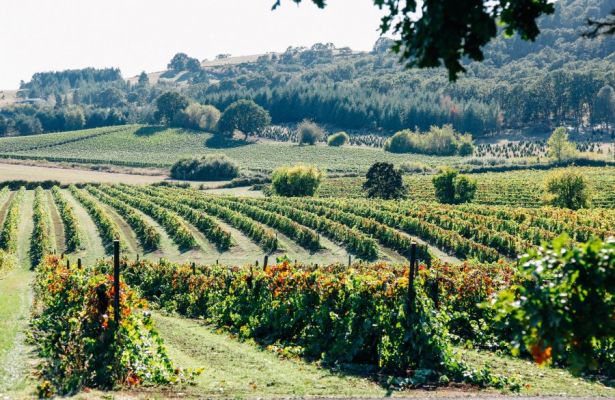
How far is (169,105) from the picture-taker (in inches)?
7047

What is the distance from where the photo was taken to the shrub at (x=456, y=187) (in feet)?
236

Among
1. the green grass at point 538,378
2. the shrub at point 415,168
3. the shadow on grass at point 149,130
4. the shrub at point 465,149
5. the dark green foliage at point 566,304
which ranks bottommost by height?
the shrub at point 415,168

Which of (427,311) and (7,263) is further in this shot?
(7,263)

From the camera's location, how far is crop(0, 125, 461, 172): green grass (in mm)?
129875

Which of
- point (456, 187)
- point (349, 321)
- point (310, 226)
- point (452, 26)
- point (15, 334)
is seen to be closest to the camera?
point (452, 26)

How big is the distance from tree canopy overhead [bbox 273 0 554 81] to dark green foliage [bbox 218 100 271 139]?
156162 mm

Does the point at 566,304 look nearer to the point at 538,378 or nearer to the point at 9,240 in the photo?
the point at 538,378

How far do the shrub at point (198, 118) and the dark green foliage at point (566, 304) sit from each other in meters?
165

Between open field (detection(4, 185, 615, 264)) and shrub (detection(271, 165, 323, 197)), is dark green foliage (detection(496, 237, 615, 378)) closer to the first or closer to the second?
open field (detection(4, 185, 615, 264))

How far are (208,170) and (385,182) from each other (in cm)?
4162

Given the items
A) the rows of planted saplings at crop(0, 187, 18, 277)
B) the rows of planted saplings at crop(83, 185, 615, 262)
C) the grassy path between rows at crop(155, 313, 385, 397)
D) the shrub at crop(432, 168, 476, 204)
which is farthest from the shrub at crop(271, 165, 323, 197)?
the grassy path between rows at crop(155, 313, 385, 397)

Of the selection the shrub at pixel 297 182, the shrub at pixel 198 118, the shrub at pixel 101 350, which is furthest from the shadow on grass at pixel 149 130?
the shrub at pixel 101 350

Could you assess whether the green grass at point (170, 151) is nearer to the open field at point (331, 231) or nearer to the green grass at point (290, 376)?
the open field at point (331, 231)

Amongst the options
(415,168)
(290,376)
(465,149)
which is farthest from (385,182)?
(465,149)
